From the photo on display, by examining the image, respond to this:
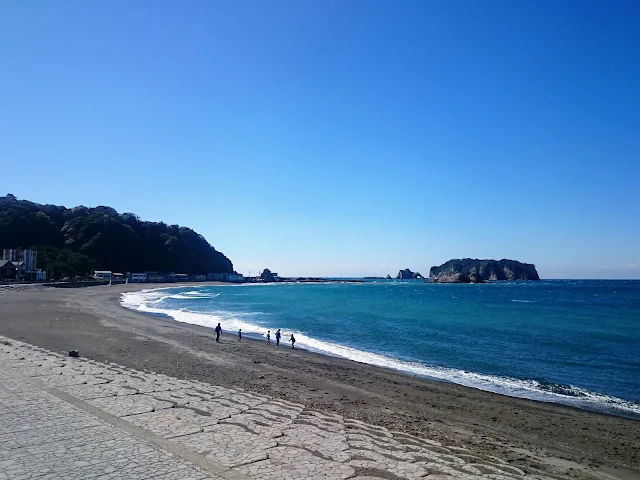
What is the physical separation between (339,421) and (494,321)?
3645 centimetres

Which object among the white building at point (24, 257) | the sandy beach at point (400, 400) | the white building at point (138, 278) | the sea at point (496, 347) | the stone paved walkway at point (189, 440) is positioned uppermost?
the white building at point (24, 257)

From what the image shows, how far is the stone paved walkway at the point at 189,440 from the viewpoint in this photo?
21.5 feet

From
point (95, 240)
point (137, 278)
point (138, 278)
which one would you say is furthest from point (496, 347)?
point (95, 240)

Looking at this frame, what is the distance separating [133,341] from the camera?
24312 mm

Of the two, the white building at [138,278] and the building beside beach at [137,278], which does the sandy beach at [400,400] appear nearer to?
the building beside beach at [137,278]

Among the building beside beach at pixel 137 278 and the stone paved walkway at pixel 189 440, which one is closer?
the stone paved walkway at pixel 189 440

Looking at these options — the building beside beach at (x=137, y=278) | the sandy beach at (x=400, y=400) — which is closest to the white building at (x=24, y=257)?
the building beside beach at (x=137, y=278)

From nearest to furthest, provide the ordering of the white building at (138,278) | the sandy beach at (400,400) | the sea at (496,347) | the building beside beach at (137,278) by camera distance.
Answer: the sandy beach at (400,400) < the sea at (496,347) < the building beside beach at (137,278) < the white building at (138,278)

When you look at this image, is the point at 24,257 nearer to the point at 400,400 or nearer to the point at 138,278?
the point at 138,278

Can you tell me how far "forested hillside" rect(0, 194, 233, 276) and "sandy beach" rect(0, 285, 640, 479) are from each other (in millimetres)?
97548

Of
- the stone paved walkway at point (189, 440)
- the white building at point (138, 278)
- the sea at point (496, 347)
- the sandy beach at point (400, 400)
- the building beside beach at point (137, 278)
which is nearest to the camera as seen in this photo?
the stone paved walkway at point (189, 440)

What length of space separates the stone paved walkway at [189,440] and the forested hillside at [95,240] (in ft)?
357

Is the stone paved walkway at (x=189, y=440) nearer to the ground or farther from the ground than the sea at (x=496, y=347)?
farther from the ground

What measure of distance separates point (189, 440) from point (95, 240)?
145894mm
